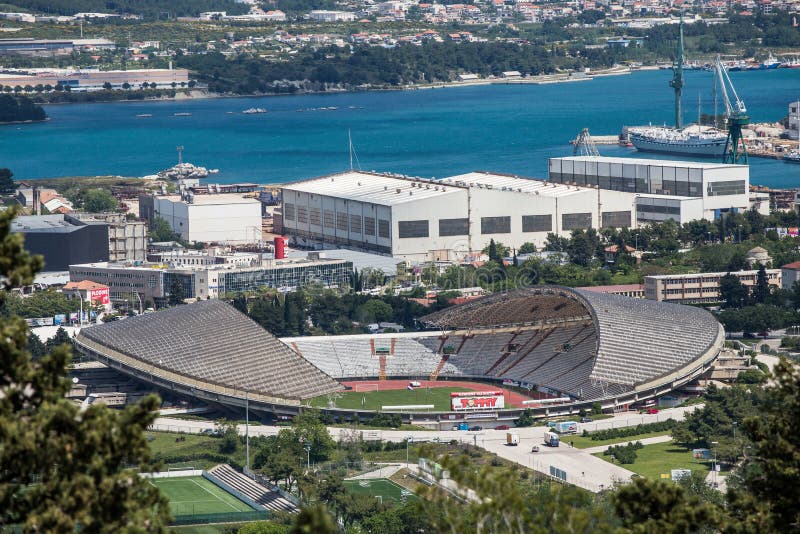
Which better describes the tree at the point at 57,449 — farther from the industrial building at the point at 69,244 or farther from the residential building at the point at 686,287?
the industrial building at the point at 69,244

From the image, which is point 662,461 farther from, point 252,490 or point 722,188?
point 722,188

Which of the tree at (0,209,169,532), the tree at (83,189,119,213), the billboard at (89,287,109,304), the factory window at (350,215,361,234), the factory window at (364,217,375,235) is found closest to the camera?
the tree at (0,209,169,532)

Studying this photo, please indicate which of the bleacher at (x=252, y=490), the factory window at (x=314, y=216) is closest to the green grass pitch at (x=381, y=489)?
the bleacher at (x=252, y=490)

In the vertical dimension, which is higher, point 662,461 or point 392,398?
point 662,461

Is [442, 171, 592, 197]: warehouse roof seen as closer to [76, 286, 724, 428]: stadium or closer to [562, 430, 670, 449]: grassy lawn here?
[76, 286, 724, 428]: stadium

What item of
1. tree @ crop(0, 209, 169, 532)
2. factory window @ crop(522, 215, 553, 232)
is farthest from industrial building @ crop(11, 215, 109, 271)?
tree @ crop(0, 209, 169, 532)

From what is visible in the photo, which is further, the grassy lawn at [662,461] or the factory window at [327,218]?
the factory window at [327,218]

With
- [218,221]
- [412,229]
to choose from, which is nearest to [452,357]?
[412,229]
